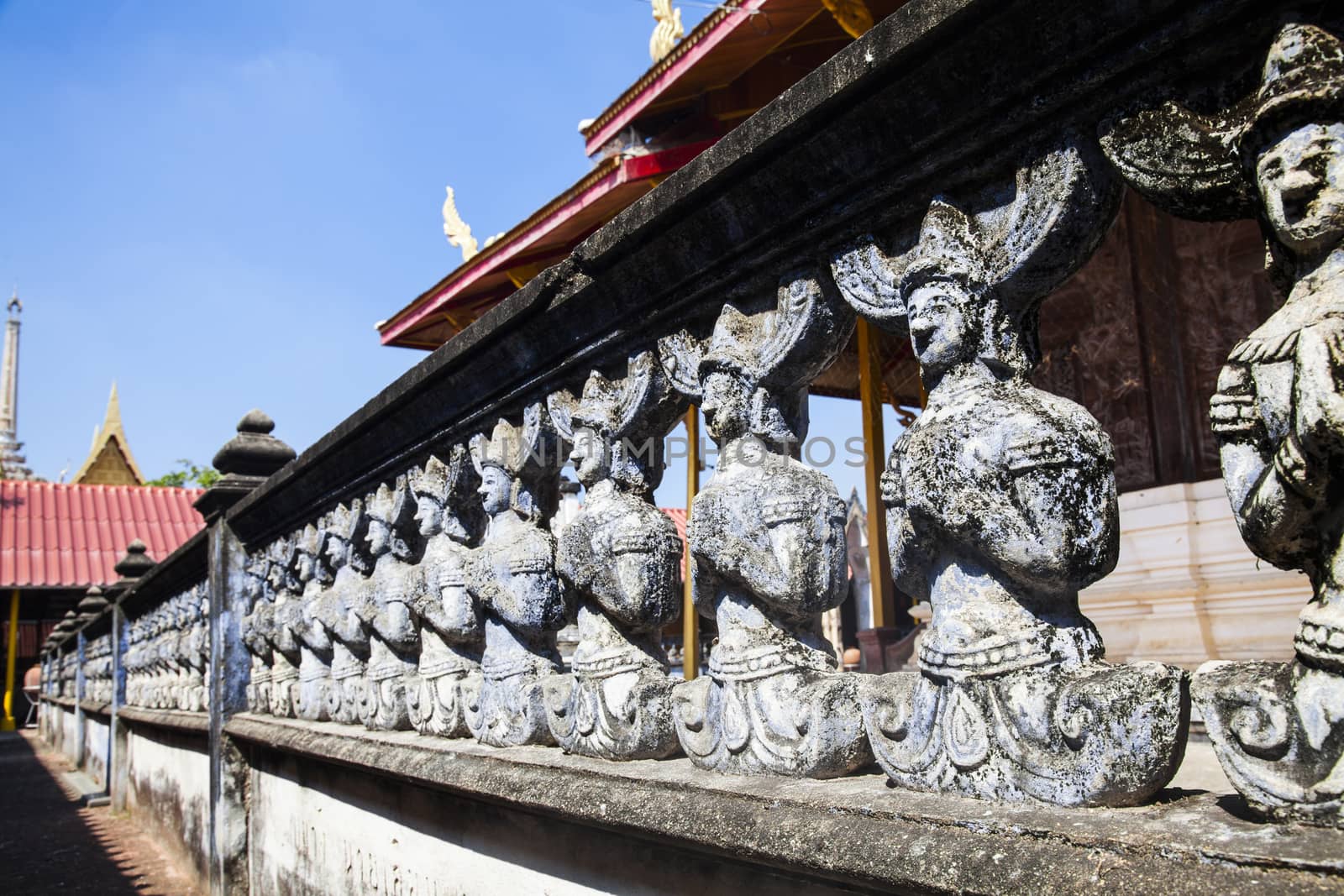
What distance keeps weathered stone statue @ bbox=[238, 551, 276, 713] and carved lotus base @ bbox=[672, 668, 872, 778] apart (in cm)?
374

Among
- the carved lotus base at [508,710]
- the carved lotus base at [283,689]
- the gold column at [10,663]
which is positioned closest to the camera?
the carved lotus base at [508,710]

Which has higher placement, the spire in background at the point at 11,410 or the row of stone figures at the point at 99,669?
the spire in background at the point at 11,410

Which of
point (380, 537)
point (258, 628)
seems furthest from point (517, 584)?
point (258, 628)

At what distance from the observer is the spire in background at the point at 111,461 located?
30469 millimetres

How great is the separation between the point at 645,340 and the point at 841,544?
28.2 inches

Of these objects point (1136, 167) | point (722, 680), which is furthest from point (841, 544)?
point (1136, 167)

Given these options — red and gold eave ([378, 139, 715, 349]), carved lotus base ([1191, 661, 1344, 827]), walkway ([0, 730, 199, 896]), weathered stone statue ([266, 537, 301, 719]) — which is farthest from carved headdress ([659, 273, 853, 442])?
walkway ([0, 730, 199, 896])

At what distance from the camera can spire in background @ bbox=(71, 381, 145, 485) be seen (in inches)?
1200

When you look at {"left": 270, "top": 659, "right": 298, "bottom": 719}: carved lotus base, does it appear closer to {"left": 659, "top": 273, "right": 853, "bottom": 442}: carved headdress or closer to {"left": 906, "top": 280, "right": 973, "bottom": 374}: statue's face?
{"left": 659, "top": 273, "right": 853, "bottom": 442}: carved headdress

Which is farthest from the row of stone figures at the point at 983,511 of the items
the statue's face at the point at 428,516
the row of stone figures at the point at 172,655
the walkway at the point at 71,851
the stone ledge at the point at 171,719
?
the walkway at the point at 71,851

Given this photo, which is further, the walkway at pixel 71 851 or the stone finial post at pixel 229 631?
the walkway at pixel 71 851

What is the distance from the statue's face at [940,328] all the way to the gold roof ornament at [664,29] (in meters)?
6.70

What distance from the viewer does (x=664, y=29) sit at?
25.7 feet

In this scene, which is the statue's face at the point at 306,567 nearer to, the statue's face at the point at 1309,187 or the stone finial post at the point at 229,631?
the stone finial post at the point at 229,631
